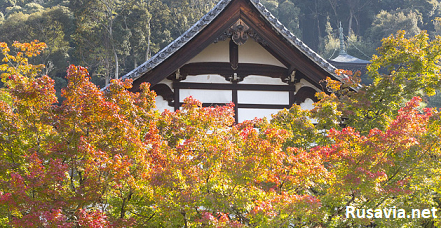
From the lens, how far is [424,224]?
7406 millimetres

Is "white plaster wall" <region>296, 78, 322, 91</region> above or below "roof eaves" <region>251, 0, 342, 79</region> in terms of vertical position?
below

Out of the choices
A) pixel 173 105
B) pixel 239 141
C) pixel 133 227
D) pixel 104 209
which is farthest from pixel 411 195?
pixel 173 105

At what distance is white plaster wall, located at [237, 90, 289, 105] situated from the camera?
10711 millimetres

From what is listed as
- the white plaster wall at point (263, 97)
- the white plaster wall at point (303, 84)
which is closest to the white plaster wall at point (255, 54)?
the white plaster wall at point (303, 84)

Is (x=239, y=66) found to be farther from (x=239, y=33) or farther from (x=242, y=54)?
(x=239, y=33)

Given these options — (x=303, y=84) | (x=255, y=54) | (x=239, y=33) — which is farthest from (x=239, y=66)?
(x=303, y=84)

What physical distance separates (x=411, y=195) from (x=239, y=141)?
8.41ft

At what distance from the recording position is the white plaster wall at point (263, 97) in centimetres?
1071

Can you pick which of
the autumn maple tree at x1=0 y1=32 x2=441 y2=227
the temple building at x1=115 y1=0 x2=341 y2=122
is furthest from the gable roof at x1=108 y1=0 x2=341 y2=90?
the autumn maple tree at x1=0 y1=32 x2=441 y2=227

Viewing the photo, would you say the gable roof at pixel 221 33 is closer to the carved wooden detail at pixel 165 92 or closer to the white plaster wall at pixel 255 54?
the carved wooden detail at pixel 165 92

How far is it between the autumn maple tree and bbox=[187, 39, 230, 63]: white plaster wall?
361cm

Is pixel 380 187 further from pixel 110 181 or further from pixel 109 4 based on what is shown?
pixel 109 4

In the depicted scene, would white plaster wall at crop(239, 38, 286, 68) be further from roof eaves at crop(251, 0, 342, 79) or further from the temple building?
roof eaves at crop(251, 0, 342, 79)

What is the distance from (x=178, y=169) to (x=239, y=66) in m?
5.26
